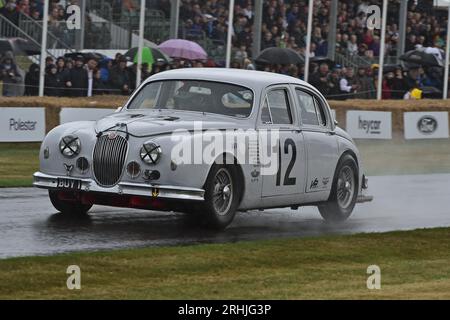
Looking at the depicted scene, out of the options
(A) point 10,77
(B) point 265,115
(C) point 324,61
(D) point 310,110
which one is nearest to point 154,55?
(A) point 10,77

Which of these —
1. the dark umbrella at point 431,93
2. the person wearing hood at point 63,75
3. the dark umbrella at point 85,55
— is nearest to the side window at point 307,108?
the person wearing hood at point 63,75

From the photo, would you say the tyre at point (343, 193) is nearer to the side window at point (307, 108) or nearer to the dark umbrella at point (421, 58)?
the side window at point (307, 108)

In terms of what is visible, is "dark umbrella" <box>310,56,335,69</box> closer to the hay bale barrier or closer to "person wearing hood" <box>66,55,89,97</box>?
the hay bale barrier

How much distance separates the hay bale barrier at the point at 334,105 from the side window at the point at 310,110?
29.5ft

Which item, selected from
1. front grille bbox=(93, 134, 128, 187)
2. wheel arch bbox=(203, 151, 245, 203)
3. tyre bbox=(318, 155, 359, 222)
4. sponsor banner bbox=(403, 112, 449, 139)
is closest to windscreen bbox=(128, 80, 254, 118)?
wheel arch bbox=(203, 151, 245, 203)

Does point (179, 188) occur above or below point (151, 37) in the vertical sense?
below

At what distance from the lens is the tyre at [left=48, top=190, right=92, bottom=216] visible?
12516 millimetres

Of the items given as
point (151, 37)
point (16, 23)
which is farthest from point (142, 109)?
point (151, 37)

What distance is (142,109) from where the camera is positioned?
13.0 metres

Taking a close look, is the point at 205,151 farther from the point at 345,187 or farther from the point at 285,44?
the point at 285,44

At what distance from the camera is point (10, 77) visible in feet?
77.2

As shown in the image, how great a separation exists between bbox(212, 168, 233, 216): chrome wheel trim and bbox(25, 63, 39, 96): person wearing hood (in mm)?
12761

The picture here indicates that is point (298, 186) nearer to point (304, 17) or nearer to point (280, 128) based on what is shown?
point (280, 128)

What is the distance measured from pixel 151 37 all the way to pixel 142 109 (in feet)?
53.0
